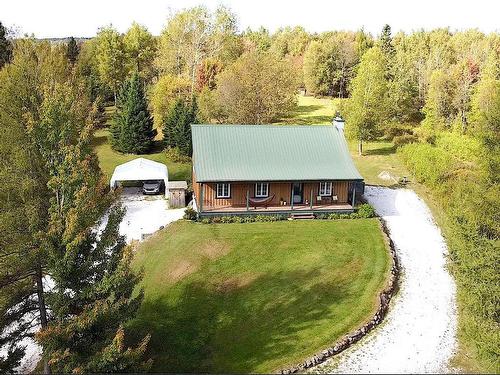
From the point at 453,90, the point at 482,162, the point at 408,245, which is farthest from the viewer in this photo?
the point at 453,90

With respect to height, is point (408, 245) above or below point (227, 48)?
below

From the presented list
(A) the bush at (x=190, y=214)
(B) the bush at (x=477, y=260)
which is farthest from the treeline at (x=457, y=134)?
(A) the bush at (x=190, y=214)

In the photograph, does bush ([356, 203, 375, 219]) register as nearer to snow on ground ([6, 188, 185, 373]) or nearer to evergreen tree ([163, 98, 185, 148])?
snow on ground ([6, 188, 185, 373])

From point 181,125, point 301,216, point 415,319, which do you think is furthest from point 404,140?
point 415,319

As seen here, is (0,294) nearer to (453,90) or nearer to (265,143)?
(265,143)

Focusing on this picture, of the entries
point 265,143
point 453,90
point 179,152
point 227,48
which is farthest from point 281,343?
point 227,48

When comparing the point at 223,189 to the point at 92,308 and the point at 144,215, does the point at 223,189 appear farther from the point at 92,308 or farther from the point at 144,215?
the point at 92,308

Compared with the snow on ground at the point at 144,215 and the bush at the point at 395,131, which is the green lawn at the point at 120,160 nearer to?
the snow on ground at the point at 144,215
